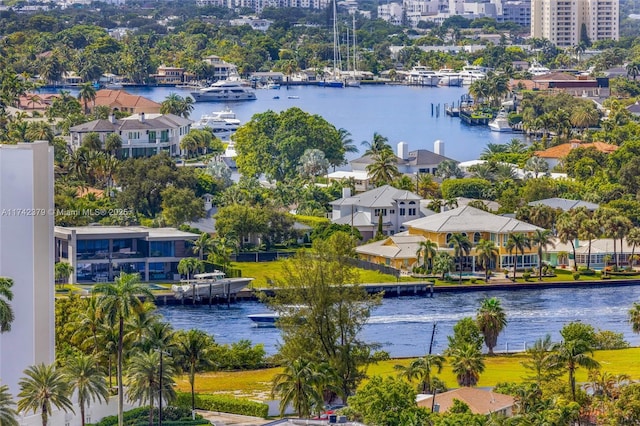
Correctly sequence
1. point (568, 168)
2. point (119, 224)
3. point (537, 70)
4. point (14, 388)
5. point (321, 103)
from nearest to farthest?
point (14, 388) → point (119, 224) → point (568, 168) → point (321, 103) → point (537, 70)

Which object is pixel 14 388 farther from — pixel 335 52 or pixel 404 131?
pixel 335 52

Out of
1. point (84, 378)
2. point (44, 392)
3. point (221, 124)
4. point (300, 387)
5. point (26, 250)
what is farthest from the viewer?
point (221, 124)

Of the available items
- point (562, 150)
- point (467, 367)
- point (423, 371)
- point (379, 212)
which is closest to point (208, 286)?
point (379, 212)

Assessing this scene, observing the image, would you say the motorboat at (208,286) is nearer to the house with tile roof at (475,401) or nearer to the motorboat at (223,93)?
the house with tile roof at (475,401)

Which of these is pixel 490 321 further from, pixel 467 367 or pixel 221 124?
pixel 221 124

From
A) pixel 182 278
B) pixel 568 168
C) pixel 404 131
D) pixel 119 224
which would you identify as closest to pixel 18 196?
pixel 182 278

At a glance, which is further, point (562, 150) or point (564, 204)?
point (562, 150)

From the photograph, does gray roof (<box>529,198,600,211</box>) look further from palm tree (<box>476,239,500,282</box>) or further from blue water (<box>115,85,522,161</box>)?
blue water (<box>115,85,522,161</box>)
